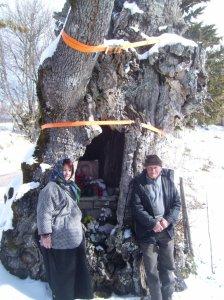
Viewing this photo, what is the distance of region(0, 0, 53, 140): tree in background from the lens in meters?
18.8

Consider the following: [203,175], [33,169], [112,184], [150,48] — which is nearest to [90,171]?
[112,184]

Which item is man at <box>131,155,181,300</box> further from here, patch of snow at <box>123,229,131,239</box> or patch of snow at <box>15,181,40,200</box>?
patch of snow at <box>15,181,40,200</box>

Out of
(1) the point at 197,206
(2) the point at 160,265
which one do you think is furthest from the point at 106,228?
(1) the point at 197,206

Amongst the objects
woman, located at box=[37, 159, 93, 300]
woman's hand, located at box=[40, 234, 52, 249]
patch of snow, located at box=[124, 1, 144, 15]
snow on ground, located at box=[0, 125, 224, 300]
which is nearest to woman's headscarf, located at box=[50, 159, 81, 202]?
woman, located at box=[37, 159, 93, 300]

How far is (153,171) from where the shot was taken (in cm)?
462

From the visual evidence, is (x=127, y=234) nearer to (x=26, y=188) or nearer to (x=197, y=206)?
(x=26, y=188)

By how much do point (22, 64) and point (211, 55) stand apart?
1139cm

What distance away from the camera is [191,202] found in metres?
9.91

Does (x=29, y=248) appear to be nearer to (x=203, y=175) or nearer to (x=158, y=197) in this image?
(x=158, y=197)

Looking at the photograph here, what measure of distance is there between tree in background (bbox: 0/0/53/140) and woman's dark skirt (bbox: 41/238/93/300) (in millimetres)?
14113

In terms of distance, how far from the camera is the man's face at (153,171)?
15.1 feet

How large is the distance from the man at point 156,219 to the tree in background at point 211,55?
602 cm

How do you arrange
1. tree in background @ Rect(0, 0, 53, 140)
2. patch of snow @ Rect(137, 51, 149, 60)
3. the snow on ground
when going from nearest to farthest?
the snow on ground
patch of snow @ Rect(137, 51, 149, 60)
tree in background @ Rect(0, 0, 53, 140)

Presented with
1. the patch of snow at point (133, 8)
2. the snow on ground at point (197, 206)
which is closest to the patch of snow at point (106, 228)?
the snow on ground at point (197, 206)
